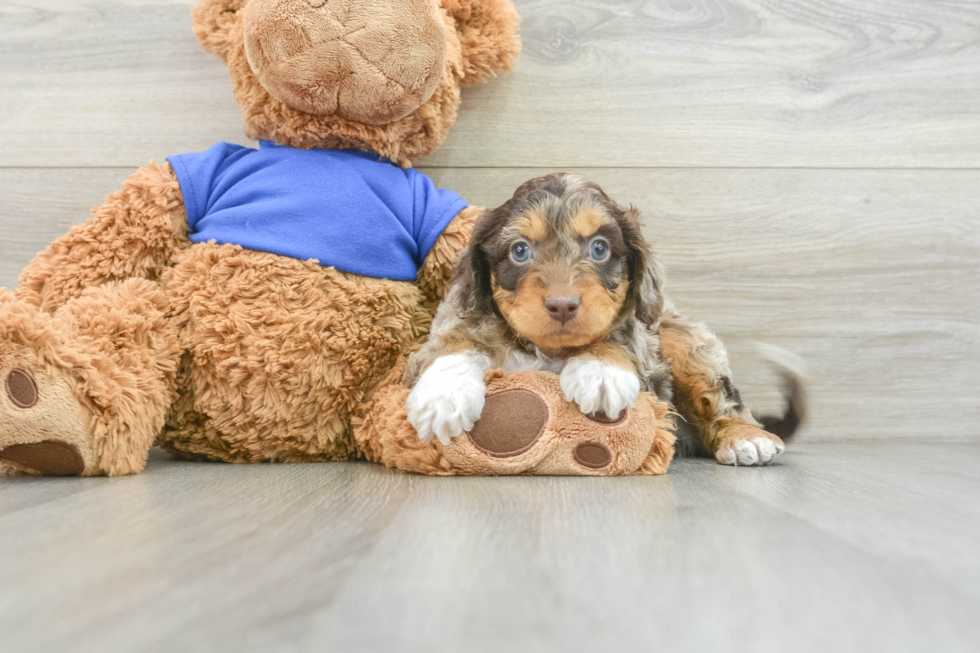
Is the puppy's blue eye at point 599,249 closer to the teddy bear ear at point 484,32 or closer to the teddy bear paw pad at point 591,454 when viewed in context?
the teddy bear paw pad at point 591,454

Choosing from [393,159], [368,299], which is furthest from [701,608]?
[393,159]

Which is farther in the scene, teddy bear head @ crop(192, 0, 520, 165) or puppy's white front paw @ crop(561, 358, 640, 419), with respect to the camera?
teddy bear head @ crop(192, 0, 520, 165)

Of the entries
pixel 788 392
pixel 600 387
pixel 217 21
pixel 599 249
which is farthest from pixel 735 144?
pixel 217 21

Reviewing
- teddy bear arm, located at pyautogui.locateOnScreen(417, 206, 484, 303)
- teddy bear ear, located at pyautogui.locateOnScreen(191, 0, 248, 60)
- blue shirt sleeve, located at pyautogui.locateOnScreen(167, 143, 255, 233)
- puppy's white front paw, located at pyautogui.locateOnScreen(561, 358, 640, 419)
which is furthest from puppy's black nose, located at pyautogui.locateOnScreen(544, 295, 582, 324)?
teddy bear ear, located at pyautogui.locateOnScreen(191, 0, 248, 60)

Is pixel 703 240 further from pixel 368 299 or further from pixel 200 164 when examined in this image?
pixel 200 164

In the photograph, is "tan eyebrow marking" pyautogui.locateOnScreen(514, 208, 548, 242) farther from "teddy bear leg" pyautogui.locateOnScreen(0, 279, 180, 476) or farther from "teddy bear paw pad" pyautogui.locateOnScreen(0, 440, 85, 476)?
"teddy bear paw pad" pyautogui.locateOnScreen(0, 440, 85, 476)

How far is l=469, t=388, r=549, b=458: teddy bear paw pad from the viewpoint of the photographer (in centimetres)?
129

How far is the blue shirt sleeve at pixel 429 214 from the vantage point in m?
1.64

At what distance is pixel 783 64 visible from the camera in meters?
1.93

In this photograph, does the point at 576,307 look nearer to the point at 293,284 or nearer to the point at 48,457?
the point at 293,284

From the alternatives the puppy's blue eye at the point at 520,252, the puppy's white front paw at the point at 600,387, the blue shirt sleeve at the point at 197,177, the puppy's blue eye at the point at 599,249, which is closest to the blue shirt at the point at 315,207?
the blue shirt sleeve at the point at 197,177

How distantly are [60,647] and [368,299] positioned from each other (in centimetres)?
105

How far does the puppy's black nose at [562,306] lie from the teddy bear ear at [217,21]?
1015mm

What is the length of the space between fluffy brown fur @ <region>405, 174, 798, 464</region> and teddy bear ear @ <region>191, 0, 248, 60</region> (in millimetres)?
787
